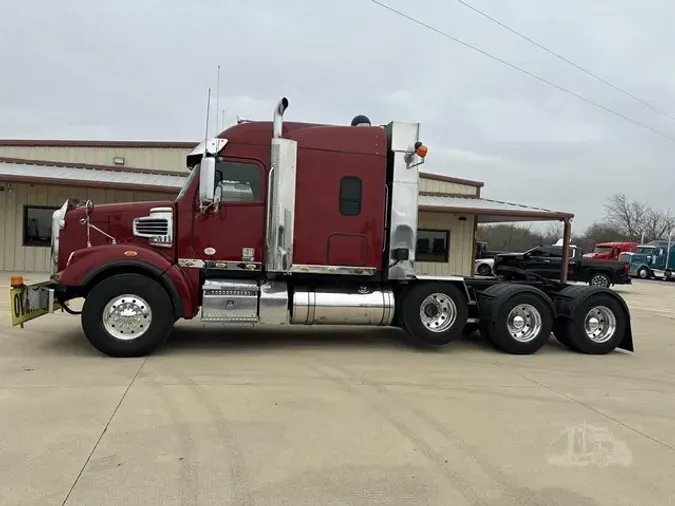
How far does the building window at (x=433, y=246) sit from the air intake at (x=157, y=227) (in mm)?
16488

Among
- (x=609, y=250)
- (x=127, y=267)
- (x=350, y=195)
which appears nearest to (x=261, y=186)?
(x=350, y=195)

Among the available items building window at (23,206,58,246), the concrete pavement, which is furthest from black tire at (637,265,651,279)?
building window at (23,206,58,246)

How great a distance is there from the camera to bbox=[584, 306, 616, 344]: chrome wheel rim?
27.0 feet

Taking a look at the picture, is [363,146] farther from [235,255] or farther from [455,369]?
[455,369]

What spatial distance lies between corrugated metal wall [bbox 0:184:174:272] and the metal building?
0.03 m

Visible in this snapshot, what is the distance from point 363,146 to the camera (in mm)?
7457

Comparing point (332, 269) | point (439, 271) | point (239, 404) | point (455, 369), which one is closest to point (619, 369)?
point (455, 369)

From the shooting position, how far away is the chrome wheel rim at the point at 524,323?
791 cm

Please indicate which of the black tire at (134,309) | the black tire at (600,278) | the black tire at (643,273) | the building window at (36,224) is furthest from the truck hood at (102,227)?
the black tire at (643,273)

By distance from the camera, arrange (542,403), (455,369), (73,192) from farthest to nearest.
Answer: (73,192), (455,369), (542,403)

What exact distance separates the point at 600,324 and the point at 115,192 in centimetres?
1682

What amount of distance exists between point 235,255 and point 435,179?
18670 mm

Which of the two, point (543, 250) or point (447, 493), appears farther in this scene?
point (543, 250)

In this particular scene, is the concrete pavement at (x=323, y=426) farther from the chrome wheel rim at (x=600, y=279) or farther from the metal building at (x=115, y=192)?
the chrome wheel rim at (x=600, y=279)
